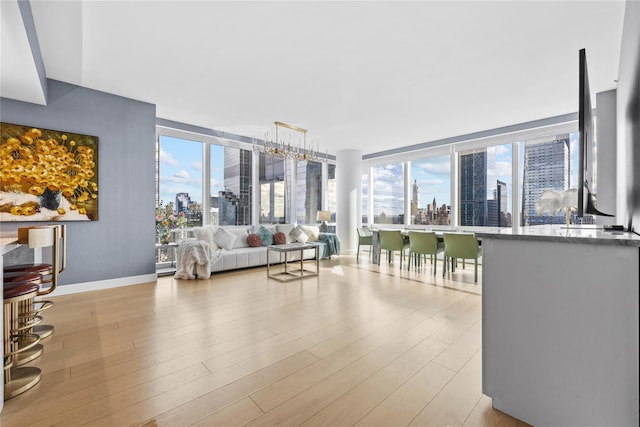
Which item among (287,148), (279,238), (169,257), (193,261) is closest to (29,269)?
(193,261)

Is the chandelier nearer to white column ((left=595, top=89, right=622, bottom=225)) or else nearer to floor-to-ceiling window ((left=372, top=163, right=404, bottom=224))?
floor-to-ceiling window ((left=372, top=163, right=404, bottom=224))

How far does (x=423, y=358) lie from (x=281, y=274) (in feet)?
10.9

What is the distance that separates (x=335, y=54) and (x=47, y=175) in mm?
3955

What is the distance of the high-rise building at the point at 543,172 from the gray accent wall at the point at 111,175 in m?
6.87

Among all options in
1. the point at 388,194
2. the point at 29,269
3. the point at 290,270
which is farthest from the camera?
the point at 388,194

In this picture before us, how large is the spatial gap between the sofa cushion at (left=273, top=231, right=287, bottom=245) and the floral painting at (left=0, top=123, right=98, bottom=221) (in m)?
3.22

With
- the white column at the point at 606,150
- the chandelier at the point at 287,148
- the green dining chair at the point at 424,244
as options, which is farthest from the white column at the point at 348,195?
the white column at the point at 606,150

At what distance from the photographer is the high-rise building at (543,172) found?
528 centimetres

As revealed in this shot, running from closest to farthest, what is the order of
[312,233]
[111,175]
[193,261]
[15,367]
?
[15,367] → [111,175] → [193,261] → [312,233]

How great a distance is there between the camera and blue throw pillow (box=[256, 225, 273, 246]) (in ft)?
20.3

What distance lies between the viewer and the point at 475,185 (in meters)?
6.46

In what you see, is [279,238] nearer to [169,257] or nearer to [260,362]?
[169,257]

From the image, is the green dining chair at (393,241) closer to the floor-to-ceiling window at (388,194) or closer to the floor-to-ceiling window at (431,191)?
the floor-to-ceiling window at (431,191)

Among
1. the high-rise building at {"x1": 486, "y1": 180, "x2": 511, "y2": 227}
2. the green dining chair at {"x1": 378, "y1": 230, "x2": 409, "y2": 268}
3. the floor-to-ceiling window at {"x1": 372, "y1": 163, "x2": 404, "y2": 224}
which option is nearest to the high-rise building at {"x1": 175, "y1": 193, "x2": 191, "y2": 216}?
the green dining chair at {"x1": 378, "y1": 230, "x2": 409, "y2": 268}
